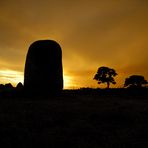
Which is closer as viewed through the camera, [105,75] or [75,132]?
[75,132]

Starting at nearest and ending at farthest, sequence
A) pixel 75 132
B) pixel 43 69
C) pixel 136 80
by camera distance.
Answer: pixel 75 132
pixel 43 69
pixel 136 80

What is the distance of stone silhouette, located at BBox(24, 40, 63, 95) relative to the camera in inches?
876

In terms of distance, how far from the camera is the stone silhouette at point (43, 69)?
22.2 m

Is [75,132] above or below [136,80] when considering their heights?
below

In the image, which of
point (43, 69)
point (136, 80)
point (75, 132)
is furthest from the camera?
point (136, 80)

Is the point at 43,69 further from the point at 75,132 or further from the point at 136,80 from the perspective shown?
the point at 136,80

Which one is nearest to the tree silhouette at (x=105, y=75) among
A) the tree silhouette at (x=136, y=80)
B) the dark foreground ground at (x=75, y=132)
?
the tree silhouette at (x=136, y=80)

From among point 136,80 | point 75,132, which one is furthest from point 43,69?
point 136,80

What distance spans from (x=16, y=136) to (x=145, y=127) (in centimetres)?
528

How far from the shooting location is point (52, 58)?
23016 millimetres

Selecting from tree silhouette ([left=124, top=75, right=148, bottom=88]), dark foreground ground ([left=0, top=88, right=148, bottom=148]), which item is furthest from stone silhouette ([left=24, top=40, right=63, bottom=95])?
tree silhouette ([left=124, top=75, right=148, bottom=88])

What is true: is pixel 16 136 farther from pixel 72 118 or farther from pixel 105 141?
pixel 72 118

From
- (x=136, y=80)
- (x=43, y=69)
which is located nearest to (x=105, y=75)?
(x=136, y=80)

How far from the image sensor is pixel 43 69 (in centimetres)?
2244
